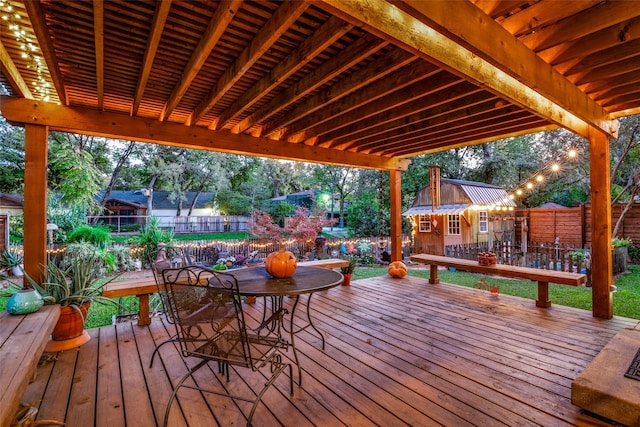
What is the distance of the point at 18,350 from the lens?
1731 mm

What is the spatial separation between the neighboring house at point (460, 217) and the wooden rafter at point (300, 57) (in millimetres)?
8527

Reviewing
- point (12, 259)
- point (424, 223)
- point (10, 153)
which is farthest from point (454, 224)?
point (10, 153)

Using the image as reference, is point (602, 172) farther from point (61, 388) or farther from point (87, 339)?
point (87, 339)

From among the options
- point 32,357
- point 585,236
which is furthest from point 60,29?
point 585,236

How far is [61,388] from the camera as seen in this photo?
2121 millimetres

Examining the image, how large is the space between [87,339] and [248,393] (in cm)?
186

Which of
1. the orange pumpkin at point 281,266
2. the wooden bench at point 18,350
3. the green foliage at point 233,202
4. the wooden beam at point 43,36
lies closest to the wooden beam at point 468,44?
the wooden beam at point 43,36

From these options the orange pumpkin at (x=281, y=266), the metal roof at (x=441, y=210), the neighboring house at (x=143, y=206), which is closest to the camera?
the orange pumpkin at (x=281, y=266)

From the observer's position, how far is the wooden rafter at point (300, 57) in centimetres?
195

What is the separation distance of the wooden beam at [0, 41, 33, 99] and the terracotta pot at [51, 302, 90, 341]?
78.0 inches

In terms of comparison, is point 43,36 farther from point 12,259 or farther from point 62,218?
point 62,218

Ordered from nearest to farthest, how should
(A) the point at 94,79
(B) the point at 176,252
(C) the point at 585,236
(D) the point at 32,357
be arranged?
(D) the point at 32,357 → (A) the point at 94,79 → (B) the point at 176,252 → (C) the point at 585,236

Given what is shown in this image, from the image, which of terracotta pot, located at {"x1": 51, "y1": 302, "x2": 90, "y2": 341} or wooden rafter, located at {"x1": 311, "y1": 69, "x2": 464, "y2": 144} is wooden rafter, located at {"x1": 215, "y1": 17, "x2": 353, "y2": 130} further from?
terracotta pot, located at {"x1": 51, "y1": 302, "x2": 90, "y2": 341}

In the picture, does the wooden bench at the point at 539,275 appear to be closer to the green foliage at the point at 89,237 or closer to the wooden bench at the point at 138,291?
the wooden bench at the point at 138,291
